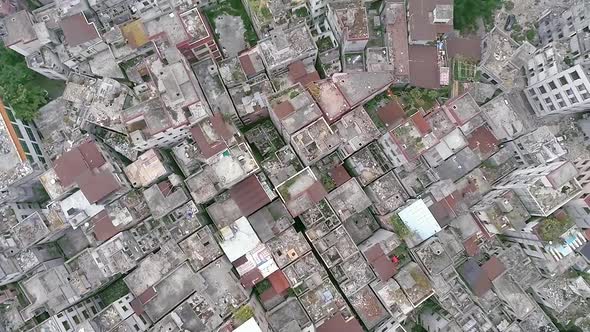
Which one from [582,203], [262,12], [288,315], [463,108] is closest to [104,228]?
[288,315]

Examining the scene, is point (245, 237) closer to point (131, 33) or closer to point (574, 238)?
point (131, 33)

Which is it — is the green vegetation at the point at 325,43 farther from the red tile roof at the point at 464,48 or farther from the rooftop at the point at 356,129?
the red tile roof at the point at 464,48

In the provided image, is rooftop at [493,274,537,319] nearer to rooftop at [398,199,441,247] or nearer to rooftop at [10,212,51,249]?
rooftop at [398,199,441,247]

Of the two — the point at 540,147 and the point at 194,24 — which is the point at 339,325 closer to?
the point at 540,147

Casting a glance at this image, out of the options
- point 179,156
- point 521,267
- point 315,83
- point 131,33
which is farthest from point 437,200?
point 131,33

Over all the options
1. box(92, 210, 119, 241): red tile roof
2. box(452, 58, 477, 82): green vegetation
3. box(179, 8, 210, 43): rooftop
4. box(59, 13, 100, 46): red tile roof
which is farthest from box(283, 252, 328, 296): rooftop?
box(59, 13, 100, 46): red tile roof

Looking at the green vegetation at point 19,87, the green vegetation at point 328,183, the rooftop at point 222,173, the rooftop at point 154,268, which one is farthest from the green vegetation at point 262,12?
the green vegetation at point 19,87
